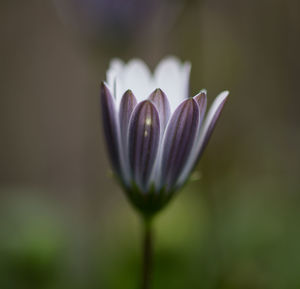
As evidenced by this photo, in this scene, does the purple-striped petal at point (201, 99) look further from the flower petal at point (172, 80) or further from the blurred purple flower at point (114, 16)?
the blurred purple flower at point (114, 16)

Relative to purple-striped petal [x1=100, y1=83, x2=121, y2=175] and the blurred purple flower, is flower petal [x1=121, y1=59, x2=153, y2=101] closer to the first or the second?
purple-striped petal [x1=100, y1=83, x2=121, y2=175]

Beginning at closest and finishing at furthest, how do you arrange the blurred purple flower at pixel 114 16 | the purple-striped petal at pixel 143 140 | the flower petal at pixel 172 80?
the purple-striped petal at pixel 143 140 < the flower petal at pixel 172 80 < the blurred purple flower at pixel 114 16

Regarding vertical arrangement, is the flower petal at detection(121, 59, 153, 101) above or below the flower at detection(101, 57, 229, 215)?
above

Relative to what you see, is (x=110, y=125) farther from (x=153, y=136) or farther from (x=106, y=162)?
(x=106, y=162)

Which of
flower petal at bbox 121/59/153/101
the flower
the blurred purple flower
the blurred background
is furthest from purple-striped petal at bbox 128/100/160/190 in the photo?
the blurred purple flower

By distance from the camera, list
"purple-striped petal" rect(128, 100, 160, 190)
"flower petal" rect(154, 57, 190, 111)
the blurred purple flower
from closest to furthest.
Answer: "purple-striped petal" rect(128, 100, 160, 190)
"flower petal" rect(154, 57, 190, 111)
the blurred purple flower

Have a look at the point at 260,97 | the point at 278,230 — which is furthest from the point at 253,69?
the point at 278,230

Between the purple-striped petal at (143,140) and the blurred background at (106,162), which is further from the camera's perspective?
the blurred background at (106,162)

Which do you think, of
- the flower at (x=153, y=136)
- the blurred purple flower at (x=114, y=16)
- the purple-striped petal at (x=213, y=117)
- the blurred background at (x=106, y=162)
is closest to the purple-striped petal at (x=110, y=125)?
the flower at (x=153, y=136)
